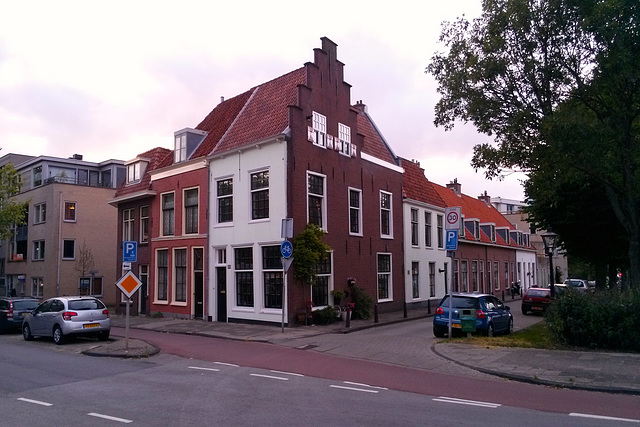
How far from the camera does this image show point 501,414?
836 cm

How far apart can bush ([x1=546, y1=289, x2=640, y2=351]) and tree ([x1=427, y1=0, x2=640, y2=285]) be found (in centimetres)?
291

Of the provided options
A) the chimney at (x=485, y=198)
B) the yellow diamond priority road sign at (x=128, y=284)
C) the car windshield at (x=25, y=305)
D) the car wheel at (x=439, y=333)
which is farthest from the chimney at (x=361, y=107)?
the chimney at (x=485, y=198)

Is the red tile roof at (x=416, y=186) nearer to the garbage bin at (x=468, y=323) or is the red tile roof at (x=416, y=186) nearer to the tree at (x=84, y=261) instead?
the garbage bin at (x=468, y=323)

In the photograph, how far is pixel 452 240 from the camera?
59.1 ft

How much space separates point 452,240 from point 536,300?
13.9 m

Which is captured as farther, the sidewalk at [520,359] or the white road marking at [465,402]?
the sidewalk at [520,359]

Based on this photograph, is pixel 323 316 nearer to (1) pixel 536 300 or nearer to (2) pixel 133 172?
(1) pixel 536 300

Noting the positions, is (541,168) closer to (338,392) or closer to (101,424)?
(338,392)

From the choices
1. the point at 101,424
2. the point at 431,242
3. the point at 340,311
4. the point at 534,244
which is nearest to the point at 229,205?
the point at 340,311

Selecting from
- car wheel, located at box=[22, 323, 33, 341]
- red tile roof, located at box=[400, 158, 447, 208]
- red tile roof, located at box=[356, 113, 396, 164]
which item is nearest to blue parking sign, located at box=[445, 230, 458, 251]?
red tile roof, located at box=[356, 113, 396, 164]

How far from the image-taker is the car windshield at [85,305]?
1856 centimetres

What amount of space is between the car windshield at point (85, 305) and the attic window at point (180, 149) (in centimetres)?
1000

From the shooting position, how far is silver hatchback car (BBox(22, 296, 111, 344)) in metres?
18.2

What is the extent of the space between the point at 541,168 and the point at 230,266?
13.3 meters
